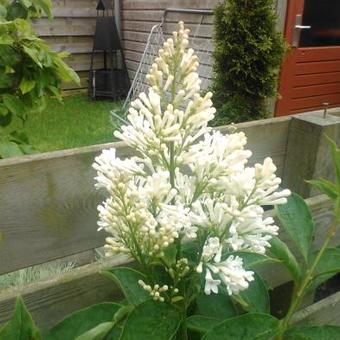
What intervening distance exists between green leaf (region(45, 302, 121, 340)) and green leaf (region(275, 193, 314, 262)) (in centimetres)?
37

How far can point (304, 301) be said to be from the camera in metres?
1.25

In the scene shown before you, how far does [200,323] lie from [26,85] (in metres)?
0.95

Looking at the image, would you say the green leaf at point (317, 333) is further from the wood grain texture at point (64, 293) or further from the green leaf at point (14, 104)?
the green leaf at point (14, 104)

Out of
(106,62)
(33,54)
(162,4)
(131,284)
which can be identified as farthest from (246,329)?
(106,62)

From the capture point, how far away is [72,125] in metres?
5.44

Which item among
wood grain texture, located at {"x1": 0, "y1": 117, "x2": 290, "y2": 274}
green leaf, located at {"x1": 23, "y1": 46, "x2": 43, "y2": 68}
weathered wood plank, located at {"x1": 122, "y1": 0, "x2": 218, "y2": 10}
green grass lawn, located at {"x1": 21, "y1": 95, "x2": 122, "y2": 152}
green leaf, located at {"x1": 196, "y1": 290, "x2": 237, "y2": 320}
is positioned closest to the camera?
green leaf, located at {"x1": 196, "y1": 290, "x2": 237, "y2": 320}

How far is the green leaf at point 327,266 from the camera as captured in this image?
803 mm

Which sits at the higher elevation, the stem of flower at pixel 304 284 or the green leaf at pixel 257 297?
the stem of flower at pixel 304 284

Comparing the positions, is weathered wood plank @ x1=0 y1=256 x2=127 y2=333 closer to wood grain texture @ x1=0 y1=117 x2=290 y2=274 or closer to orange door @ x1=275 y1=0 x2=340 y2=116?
wood grain texture @ x1=0 y1=117 x2=290 y2=274

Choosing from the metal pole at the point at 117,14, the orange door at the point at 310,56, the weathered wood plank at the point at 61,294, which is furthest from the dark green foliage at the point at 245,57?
the metal pole at the point at 117,14

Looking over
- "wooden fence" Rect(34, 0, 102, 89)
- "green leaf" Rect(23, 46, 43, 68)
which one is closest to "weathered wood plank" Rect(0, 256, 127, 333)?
"green leaf" Rect(23, 46, 43, 68)

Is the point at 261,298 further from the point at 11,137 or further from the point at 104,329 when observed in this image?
the point at 11,137

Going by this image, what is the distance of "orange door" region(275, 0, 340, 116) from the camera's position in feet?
14.8

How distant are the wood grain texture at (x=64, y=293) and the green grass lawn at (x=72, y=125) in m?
3.41
